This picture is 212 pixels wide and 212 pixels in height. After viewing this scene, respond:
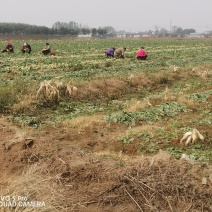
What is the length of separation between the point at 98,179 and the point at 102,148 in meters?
1.71

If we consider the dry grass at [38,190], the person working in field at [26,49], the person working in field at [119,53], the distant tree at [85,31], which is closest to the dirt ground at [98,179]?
the dry grass at [38,190]

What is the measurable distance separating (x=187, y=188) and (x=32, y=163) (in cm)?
264

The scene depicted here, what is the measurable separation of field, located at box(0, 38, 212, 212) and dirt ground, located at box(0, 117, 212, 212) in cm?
1

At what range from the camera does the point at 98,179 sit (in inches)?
181

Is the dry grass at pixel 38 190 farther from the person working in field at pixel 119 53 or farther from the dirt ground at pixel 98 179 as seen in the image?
the person working in field at pixel 119 53

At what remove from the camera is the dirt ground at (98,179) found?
4008 millimetres

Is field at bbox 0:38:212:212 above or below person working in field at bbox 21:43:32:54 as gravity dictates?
below

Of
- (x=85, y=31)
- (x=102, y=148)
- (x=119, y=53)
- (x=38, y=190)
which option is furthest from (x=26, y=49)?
(x=85, y=31)

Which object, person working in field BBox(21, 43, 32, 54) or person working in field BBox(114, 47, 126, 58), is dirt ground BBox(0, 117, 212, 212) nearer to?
person working in field BBox(114, 47, 126, 58)

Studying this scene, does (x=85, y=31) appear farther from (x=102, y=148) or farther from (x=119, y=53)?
(x=102, y=148)

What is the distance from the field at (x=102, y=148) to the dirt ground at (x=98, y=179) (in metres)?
0.01

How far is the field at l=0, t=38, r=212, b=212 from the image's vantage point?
4.09m

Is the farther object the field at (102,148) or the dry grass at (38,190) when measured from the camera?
the field at (102,148)

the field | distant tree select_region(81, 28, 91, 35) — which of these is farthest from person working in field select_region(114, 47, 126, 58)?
distant tree select_region(81, 28, 91, 35)
